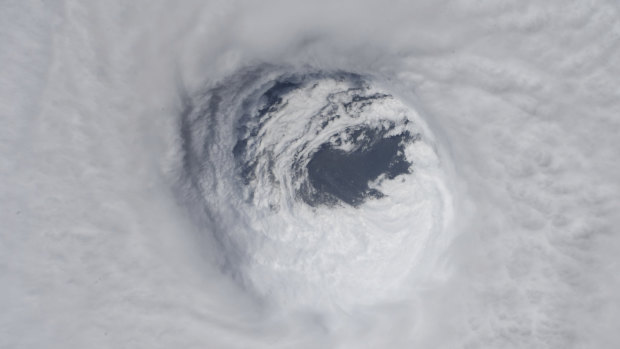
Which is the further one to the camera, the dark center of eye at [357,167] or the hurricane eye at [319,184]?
the dark center of eye at [357,167]

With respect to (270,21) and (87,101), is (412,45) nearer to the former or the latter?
(270,21)

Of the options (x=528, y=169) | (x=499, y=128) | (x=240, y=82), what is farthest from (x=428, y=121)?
(x=240, y=82)

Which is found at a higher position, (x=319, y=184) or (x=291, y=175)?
(x=291, y=175)

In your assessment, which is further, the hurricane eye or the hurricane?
the hurricane eye

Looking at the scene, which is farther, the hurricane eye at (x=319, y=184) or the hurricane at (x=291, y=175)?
the hurricane eye at (x=319, y=184)

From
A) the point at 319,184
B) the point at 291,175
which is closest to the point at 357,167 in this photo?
the point at 319,184

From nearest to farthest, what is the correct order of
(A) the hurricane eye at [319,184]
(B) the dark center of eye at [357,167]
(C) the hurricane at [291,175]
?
1. (C) the hurricane at [291,175]
2. (A) the hurricane eye at [319,184]
3. (B) the dark center of eye at [357,167]

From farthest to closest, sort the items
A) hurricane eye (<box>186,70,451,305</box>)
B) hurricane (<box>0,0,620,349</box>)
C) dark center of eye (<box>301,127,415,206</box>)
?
dark center of eye (<box>301,127,415,206</box>)
hurricane eye (<box>186,70,451,305</box>)
hurricane (<box>0,0,620,349</box>)

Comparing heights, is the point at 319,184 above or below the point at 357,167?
below

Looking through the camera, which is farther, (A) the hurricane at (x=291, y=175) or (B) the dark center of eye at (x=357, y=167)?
(B) the dark center of eye at (x=357, y=167)

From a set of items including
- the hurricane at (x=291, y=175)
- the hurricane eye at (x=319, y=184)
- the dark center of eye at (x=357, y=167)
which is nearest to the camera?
the hurricane at (x=291, y=175)

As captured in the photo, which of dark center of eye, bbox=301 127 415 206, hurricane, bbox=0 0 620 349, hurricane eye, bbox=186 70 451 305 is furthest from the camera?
dark center of eye, bbox=301 127 415 206

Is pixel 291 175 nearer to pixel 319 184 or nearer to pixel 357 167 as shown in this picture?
pixel 319 184
